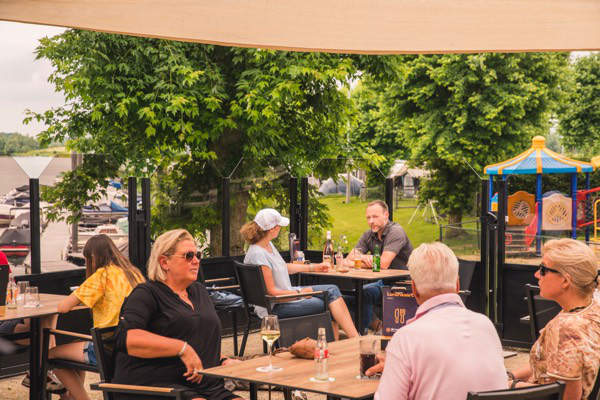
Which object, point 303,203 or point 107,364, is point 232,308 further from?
point 107,364

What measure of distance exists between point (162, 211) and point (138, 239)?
1.18m

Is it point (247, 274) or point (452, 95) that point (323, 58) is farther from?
point (452, 95)

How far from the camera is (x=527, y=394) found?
8.08 feet

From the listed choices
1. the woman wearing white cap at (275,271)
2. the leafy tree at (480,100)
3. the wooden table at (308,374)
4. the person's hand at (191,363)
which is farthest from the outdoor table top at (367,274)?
the leafy tree at (480,100)

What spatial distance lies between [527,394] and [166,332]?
190cm

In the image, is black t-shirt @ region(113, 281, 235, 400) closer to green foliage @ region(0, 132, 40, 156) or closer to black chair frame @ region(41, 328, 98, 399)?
black chair frame @ region(41, 328, 98, 399)

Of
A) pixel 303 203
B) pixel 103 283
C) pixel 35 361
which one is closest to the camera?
pixel 103 283

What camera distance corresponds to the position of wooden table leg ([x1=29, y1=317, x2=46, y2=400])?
5277mm

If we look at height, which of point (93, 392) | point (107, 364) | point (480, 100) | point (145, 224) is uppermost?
point (480, 100)

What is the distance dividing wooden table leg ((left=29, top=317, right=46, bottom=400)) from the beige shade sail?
4.16 meters

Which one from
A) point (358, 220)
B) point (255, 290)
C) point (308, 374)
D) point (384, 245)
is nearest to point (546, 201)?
point (358, 220)

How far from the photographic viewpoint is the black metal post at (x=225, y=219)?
9266mm

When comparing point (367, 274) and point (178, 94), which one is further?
point (178, 94)

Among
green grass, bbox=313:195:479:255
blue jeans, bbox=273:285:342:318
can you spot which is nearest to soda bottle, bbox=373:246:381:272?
blue jeans, bbox=273:285:342:318
